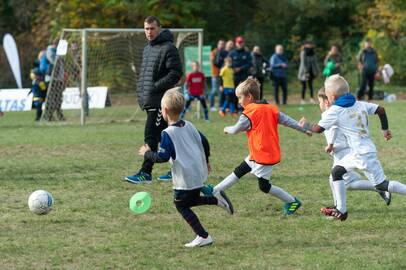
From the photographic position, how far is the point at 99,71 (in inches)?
963

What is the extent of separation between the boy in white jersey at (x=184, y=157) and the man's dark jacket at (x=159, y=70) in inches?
125

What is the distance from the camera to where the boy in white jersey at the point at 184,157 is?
7.18 metres

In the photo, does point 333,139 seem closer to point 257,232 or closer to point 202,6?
point 257,232

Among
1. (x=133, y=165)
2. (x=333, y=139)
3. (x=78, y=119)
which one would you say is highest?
(x=333, y=139)

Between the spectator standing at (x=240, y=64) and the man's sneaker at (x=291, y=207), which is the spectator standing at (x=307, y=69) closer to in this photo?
the spectator standing at (x=240, y=64)

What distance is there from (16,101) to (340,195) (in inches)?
809

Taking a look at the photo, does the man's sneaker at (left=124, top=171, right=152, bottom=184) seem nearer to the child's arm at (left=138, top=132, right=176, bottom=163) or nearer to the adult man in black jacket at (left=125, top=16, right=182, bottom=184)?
the adult man in black jacket at (left=125, top=16, right=182, bottom=184)

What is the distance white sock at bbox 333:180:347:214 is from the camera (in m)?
7.99

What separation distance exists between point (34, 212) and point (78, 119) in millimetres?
13534

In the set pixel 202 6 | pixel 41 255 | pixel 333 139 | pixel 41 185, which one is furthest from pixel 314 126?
pixel 202 6

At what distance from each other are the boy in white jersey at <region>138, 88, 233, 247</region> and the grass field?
257mm

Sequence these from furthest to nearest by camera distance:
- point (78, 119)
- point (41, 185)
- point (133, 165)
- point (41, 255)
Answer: point (78, 119), point (133, 165), point (41, 185), point (41, 255)

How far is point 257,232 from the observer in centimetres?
771

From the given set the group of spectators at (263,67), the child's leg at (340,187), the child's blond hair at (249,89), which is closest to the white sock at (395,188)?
the child's leg at (340,187)
